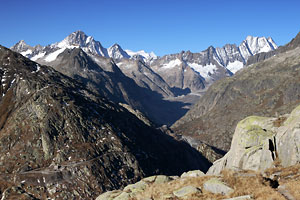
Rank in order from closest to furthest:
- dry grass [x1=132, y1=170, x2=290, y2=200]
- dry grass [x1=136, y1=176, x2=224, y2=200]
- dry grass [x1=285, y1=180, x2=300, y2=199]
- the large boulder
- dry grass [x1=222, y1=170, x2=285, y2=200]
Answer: dry grass [x1=285, y1=180, x2=300, y2=199]
dry grass [x1=222, y1=170, x2=285, y2=200]
dry grass [x1=132, y1=170, x2=290, y2=200]
dry grass [x1=136, y1=176, x2=224, y2=200]
the large boulder

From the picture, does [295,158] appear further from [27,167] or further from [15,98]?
[15,98]

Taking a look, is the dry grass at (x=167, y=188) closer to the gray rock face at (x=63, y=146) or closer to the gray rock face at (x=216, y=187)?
the gray rock face at (x=216, y=187)

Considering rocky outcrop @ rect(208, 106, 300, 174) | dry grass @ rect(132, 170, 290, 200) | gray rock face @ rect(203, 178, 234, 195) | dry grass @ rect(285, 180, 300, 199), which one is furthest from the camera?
A: rocky outcrop @ rect(208, 106, 300, 174)

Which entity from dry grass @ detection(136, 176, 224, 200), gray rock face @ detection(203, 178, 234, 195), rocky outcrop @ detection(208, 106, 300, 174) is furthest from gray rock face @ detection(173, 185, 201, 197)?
rocky outcrop @ detection(208, 106, 300, 174)

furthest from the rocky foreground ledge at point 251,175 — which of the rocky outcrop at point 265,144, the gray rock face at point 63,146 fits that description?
the gray rock face at point 63,146

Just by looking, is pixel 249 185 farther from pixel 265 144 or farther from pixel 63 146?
pixel 63 146

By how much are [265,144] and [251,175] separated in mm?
8706

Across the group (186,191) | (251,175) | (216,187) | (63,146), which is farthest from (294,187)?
(63,146)

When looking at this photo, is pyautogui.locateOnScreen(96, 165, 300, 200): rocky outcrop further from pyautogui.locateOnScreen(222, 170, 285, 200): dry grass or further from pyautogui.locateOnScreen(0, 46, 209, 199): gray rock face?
pyautogui.locateOnScreen(0, 46, 209, 199): gray rock face

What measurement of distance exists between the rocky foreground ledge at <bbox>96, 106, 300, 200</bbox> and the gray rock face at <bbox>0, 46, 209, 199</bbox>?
10255 centimetres

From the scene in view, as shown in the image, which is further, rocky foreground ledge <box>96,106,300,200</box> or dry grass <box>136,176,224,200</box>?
dry grass <box>136,176,224,200</box>

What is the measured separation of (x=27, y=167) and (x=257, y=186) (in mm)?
134006

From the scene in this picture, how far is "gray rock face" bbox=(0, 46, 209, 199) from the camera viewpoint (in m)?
130

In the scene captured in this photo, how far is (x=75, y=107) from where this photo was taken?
180 meters
